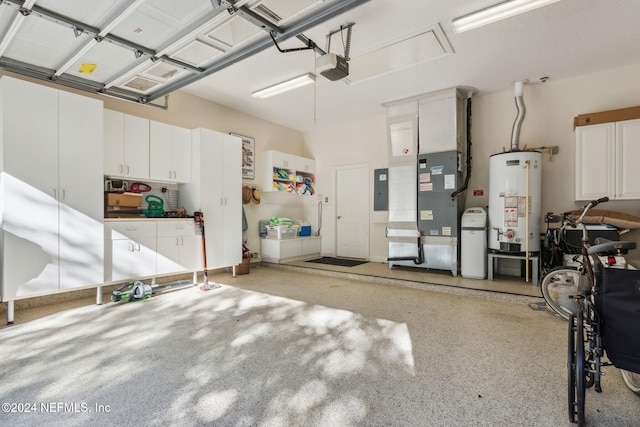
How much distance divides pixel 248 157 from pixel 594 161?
5755 millimetres

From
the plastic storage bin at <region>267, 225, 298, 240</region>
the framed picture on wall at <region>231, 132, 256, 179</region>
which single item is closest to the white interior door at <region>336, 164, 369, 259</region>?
the plastic storage bin at <region>267, 225, 298, 240</region>

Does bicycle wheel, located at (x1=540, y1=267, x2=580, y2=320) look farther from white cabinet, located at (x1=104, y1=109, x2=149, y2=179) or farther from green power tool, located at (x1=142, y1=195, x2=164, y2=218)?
white cabinet, located at (x1=104, y1=109, x2=149, y2=179)

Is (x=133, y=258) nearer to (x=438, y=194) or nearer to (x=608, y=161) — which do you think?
(x=438, y=194)

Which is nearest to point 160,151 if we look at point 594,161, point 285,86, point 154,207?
point 154,207

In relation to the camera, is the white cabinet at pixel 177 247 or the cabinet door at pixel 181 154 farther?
the cabinet door at pixel 181 154

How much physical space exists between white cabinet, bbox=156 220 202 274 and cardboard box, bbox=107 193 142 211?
1.40 feet

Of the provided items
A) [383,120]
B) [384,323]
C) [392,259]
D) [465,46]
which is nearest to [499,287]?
[392,259]

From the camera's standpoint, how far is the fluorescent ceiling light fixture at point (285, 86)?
4.53m

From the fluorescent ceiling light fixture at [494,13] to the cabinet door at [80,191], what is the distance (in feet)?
14.3

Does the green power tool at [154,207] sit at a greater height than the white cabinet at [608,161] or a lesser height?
lesser

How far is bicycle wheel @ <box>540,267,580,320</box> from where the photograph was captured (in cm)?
324

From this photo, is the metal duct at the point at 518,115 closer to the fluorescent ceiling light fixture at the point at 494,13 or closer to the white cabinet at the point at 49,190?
the fluorescent ceiling light fixture at the point at 494,13

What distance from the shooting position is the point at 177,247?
4461mm

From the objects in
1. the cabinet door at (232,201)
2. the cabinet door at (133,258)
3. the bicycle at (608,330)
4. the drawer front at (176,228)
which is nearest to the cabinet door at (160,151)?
the drawer front at (176,228)
